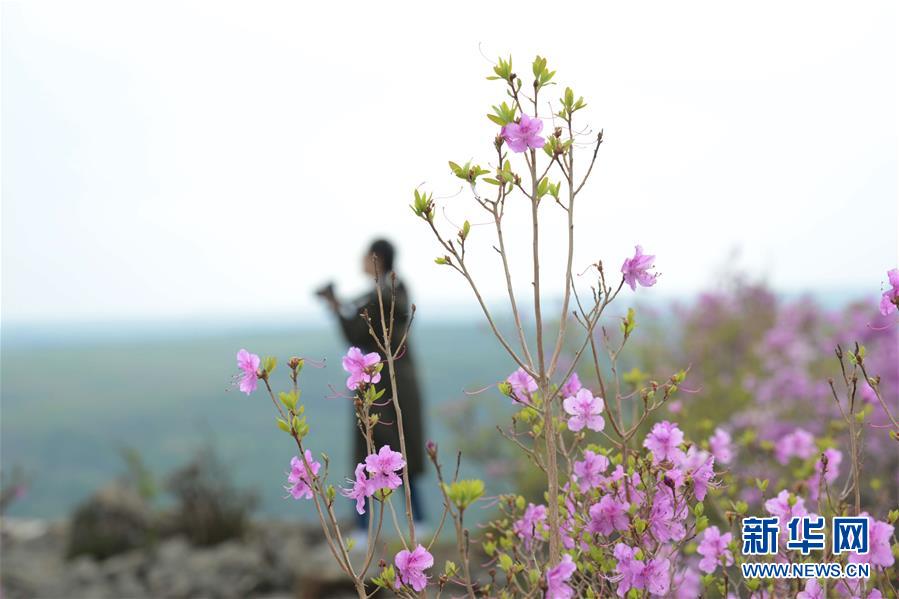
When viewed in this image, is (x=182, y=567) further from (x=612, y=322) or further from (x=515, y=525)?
(x=515, y=525)

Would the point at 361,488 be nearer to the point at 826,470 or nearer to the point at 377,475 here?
the point at 377,475

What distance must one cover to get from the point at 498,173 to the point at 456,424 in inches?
245

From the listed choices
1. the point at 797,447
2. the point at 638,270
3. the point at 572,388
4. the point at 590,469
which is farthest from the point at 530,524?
the point at 797,447

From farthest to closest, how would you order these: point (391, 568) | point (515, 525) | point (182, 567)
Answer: point (182, 567)
point (515, 525)
point (391, 568)

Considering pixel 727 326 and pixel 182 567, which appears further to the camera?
pixel 727 326

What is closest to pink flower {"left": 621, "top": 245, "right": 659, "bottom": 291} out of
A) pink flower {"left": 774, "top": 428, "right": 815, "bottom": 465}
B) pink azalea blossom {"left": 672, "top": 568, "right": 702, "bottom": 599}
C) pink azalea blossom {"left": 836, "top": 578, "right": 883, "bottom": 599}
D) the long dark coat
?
pink azalea blossom {"left": 836, "top": 578, "right": 883, "bottom": 599}

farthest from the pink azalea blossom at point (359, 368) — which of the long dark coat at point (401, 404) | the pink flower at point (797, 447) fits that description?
the long dark coat at point (401, 404)

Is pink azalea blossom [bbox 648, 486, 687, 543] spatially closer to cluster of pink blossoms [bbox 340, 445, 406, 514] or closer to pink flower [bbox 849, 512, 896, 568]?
pink flower [bbox 849, 512, 896, 568]

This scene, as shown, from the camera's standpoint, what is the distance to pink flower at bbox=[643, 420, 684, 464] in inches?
80.5

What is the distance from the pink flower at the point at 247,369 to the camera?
6.21 feet

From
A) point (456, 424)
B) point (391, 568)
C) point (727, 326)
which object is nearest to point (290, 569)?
point (456, 424)

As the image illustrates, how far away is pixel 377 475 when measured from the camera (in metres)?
1.83

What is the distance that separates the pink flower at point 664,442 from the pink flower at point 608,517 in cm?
14

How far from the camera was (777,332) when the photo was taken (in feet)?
A: 22.8
